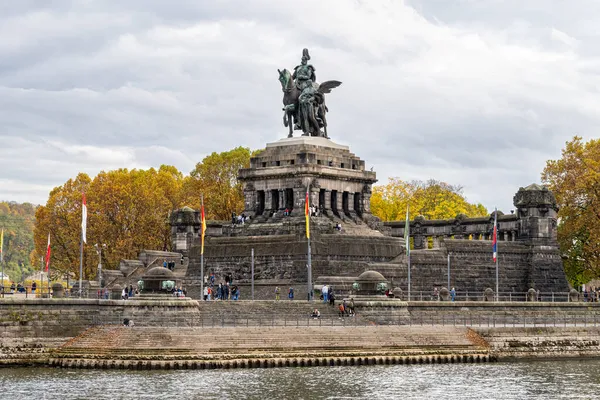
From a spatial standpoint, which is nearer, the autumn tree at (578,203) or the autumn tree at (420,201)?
the autumn tree at (578,203)

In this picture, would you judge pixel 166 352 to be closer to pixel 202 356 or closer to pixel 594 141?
pixel 202 356

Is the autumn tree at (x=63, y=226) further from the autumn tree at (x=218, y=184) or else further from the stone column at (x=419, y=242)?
the stone column at (x=419, y=242)

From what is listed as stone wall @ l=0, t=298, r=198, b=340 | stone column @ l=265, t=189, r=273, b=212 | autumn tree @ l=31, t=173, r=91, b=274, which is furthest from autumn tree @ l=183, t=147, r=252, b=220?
stone wall @ l=0, t=298, r=198, b=340

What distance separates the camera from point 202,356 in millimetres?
57719

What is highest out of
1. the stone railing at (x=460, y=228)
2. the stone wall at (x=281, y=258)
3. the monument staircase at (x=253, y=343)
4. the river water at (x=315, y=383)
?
the stone railing at (x=460, y=228)

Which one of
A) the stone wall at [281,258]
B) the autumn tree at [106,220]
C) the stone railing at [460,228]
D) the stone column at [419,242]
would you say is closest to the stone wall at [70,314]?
the stone wall at [281,258]

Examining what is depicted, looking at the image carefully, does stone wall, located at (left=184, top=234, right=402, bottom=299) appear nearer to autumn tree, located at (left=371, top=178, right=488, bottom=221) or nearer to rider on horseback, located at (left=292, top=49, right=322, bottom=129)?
rider on horseback, located at (left=292, top=49, right=322, bottom=129)

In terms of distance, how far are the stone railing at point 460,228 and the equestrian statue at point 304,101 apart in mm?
10298

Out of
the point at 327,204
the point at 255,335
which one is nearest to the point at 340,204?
the point at 327,204

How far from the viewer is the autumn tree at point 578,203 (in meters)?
91.8

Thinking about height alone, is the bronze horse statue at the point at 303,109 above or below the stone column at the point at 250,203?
above

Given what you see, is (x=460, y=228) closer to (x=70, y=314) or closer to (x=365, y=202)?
(x=365, y=202)

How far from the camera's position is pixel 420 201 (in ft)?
417

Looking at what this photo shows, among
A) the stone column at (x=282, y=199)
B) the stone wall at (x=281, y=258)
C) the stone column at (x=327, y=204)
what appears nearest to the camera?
the stone wall at (x=281, y=258)
